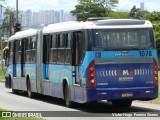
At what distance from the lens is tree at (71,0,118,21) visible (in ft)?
446

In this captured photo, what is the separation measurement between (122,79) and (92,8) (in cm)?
11955

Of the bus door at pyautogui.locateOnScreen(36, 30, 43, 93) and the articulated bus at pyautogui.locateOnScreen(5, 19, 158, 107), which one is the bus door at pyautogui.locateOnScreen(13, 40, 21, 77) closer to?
the bus door at pyautogui.locateOnScreen(36, 30, 43, 93)

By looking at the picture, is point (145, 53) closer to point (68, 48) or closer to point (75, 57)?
point (75, 57)

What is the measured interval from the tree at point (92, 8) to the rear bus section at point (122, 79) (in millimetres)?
115762

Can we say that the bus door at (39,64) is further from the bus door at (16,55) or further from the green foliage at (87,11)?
the green foliage at (87,11)

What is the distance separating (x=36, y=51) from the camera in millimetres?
25719

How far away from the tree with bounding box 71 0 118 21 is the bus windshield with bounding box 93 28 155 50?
379ft

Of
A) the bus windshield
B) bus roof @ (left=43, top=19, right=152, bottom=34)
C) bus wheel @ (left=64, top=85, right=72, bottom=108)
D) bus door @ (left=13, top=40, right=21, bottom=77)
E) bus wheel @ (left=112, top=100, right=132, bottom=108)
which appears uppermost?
bus roof @ (left=43, top=19, right=152, bottom=34)

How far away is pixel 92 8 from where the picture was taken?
138 meters

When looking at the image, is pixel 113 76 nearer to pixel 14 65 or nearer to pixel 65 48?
pixel 65 48

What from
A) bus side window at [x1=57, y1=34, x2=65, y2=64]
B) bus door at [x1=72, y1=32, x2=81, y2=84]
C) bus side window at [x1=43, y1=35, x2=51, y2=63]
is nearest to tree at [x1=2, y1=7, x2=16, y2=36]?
bus side window at [x1=43, y1=35, x2=51, y2=63]

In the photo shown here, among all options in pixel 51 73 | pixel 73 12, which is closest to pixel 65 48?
pixel 51 73

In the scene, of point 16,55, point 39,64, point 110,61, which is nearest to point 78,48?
point 110,61

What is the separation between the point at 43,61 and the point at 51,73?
1.48m
